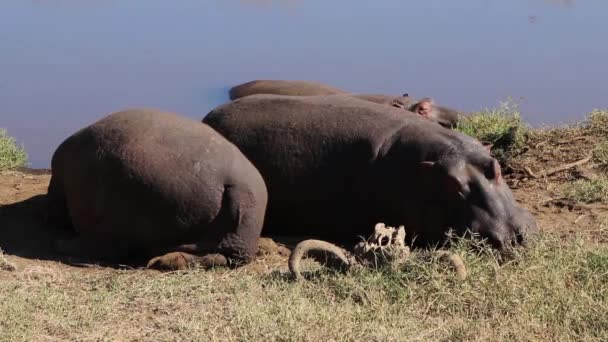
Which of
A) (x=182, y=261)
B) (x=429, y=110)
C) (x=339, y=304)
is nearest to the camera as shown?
(x=339, y=304)

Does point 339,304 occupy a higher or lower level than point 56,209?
higher

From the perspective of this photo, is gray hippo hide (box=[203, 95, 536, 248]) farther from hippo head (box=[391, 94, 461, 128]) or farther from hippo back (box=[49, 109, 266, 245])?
hippo head (box=[391, 94, 461, 128])

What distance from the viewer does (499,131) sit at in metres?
10.0

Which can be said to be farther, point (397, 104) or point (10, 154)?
point (10, 154)

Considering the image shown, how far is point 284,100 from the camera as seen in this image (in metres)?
8.26

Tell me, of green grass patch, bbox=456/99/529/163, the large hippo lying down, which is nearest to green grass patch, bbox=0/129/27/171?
the large hippo lying down

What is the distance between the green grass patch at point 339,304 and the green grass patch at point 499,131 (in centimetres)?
338

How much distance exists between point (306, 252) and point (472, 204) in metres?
1.26

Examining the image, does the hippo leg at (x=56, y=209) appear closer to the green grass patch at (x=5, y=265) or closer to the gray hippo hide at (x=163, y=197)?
the gray hippo hide at (x=163, y=197)

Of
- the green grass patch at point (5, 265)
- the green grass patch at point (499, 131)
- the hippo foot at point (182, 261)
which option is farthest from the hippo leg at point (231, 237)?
the green grass patch at point (499, 131)

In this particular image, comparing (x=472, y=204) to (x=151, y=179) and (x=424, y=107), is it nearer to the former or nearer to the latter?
(x=151, y=179)

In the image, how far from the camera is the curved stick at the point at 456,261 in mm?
5988

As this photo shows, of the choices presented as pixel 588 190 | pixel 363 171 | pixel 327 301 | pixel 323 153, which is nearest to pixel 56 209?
pixel 323 153

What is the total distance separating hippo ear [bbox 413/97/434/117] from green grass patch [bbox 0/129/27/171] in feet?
12.5
